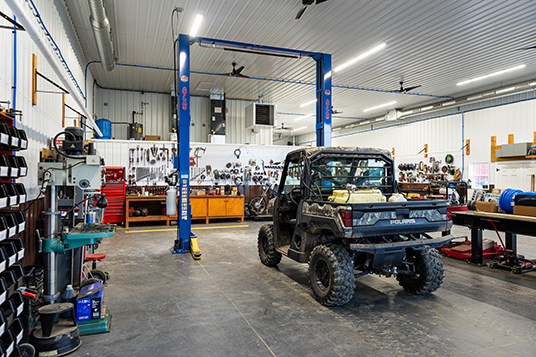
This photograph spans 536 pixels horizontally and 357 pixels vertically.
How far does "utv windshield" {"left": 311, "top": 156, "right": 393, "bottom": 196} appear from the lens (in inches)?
187

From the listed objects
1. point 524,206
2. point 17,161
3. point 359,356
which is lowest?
point 359,356

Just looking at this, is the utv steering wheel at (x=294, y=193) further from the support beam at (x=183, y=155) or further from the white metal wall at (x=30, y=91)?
the white metal wall at (x=30, y=91)

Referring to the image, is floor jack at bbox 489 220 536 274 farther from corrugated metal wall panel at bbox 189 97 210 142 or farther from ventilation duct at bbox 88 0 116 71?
corrugated metal wall panel at bbox 189 97 210 142

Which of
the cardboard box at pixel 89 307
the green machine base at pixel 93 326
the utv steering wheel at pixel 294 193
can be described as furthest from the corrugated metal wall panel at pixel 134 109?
the green machine base at pixel 93 326

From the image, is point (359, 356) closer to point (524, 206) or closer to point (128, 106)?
point (524, 206)

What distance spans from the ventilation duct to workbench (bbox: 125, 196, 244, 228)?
419 centimetres

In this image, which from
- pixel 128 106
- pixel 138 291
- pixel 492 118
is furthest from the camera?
pixel 128 106

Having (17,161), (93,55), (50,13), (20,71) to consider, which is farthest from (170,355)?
(93,55)

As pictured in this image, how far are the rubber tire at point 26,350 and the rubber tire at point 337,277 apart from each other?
2.93 metres

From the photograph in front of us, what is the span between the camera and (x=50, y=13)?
5973 millimetres

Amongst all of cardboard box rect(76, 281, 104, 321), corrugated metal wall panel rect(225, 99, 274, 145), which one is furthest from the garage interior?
corrugated metal wall panel rect(225, 99, 274, 145)

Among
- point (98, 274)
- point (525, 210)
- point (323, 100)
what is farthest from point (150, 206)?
point (525, 210)

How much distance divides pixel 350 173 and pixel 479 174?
38.5ft

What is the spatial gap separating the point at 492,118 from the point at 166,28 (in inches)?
502
